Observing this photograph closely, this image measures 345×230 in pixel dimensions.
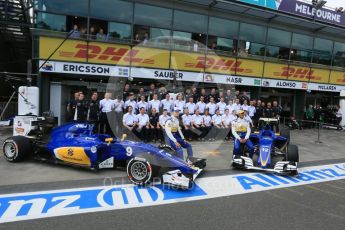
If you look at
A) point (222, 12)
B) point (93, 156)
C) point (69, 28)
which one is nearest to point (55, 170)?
point (93, 156)

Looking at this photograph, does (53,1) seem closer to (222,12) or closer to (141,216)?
(222,12)

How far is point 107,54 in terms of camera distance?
41.3 feet

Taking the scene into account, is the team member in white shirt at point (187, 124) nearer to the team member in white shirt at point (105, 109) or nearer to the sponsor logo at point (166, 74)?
the team member in white shirt at point (105, 109)

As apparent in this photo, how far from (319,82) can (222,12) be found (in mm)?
8549

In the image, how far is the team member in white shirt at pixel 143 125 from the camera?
10.4m

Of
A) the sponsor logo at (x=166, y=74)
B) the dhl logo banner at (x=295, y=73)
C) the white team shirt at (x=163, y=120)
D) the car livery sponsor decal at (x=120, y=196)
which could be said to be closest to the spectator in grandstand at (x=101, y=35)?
the sponsor logo at (x=166, y=74)

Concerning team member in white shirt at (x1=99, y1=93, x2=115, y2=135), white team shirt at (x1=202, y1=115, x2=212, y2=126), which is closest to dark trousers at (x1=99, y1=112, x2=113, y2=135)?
team member in white shirt at (x1=99, y1=93, x2=115, y2=135)

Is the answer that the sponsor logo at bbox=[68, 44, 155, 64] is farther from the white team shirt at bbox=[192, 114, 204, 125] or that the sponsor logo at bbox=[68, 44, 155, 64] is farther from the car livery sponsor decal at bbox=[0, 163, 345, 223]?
the car livery sponsor decal at bbox=[0, 163, 345, 223]

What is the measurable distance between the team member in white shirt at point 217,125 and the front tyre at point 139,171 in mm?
6309

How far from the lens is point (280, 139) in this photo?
897cm

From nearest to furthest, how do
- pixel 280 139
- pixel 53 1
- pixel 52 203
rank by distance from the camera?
pixel 52 203 < pixel 280 139 < pixel 53 1

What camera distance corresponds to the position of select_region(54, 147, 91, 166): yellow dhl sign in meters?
6.47

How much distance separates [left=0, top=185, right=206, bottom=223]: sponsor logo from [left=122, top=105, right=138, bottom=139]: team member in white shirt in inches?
180

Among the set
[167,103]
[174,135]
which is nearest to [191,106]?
[167,103]
